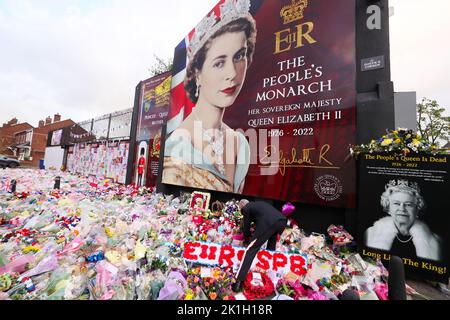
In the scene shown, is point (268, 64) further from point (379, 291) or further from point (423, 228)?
point (379, 291)

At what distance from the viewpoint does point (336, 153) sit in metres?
3.49

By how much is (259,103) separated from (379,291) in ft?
12.6

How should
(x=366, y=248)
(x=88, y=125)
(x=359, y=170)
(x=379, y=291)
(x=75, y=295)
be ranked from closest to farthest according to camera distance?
(x=75, y=295) < (x=379, y=291) < (x=366, y=248) < (x=359, y=170) < (x=88, y=125)

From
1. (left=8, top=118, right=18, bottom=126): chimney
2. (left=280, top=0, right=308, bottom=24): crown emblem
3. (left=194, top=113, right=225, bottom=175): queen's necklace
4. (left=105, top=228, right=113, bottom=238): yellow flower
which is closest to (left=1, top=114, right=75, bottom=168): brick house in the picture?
(left=8, top=118, right=18, bottom=126): chimney

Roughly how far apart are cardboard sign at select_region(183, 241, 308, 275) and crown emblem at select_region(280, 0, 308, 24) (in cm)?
459

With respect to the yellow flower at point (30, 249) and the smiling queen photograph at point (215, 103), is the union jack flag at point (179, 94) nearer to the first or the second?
the smiling queen photograph at point (215, 103)

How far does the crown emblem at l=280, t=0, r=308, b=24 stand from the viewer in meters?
4.11

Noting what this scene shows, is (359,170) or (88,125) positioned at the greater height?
(88,125)

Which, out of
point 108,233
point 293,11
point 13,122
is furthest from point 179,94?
point 13,122

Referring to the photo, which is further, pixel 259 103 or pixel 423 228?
pixel 259 103

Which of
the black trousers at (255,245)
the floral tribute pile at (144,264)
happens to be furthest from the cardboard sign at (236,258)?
the black trousers at (255,245)

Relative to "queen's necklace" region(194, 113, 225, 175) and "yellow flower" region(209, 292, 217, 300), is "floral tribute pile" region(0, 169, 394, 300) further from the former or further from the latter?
"queen's necklace" region(194, 113, 225, 175)

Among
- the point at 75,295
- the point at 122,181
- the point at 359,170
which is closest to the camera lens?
the point at 75,295
